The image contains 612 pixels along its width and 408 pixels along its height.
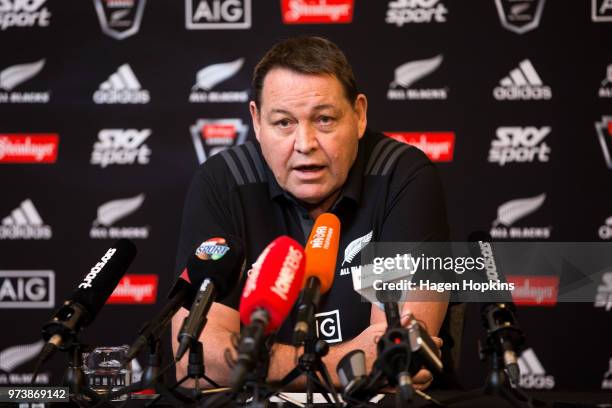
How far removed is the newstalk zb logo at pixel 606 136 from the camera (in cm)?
404

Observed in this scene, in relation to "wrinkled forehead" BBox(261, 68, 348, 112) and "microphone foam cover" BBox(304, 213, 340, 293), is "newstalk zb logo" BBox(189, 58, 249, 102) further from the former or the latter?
"microphone foam cover" BBox(304, 213, 340, 293)

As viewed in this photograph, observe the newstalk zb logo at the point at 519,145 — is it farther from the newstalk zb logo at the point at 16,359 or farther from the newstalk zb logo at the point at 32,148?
the newstalk zb logo at the point at 16,359

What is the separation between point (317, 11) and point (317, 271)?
Result: 2.91 meters

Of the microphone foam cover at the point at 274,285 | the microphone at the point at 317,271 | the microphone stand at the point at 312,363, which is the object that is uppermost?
the microphone foam cover at the point at 274,285

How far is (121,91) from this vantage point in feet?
13.7

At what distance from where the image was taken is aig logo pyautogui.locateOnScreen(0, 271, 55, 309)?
4.12m

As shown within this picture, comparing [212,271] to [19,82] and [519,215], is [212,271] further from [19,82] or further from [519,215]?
[19,82]

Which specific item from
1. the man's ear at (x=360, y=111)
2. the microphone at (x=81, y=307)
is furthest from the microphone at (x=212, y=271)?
the man's ear at (x=360, y=111)

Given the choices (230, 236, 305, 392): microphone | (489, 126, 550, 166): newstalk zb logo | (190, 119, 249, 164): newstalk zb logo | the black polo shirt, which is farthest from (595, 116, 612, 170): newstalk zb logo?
(230, 236, 305, 392): microphone

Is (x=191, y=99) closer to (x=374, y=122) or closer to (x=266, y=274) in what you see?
(x=374, y=122)

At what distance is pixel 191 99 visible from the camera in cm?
417

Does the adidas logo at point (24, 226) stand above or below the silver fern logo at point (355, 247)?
below

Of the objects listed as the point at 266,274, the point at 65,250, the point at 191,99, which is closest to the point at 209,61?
the point at 191,99

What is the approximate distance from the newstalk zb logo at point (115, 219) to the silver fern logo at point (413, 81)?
1396mm
